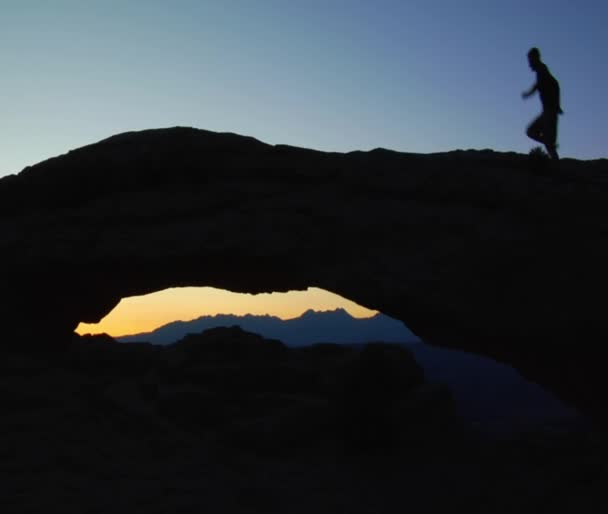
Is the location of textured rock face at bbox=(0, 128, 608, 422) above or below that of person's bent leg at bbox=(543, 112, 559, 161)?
below

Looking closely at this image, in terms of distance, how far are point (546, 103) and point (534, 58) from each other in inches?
33.8

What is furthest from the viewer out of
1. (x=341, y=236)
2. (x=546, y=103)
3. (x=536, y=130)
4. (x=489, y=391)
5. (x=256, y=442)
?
(x=489, y=391)

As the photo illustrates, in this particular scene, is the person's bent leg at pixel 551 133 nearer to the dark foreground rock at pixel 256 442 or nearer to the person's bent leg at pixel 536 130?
the person's bent leg at pixel 536 130

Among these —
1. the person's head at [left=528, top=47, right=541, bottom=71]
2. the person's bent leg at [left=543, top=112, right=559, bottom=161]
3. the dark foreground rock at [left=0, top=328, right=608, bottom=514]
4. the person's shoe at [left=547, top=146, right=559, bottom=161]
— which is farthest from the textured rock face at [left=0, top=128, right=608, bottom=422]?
the dark foreground rock at [left=0, top=328, right=608, bottom=514]

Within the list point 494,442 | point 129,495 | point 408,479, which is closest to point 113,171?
point 129,495

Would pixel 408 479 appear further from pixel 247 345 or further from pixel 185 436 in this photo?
pixel 247 345

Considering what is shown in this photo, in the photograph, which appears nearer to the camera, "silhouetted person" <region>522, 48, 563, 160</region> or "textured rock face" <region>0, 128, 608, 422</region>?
"textured rock face" <region>0, 128, 608, 422</region>

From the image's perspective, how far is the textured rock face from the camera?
28.2 ft

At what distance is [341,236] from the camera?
970 cm

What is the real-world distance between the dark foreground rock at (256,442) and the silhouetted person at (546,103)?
5.77 meters

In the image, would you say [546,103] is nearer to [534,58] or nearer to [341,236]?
[534,58]

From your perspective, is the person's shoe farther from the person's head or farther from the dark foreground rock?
the dark foreground rock

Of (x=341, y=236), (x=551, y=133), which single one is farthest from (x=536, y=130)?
(x=341, y=236)

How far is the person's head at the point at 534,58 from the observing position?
10.1m
